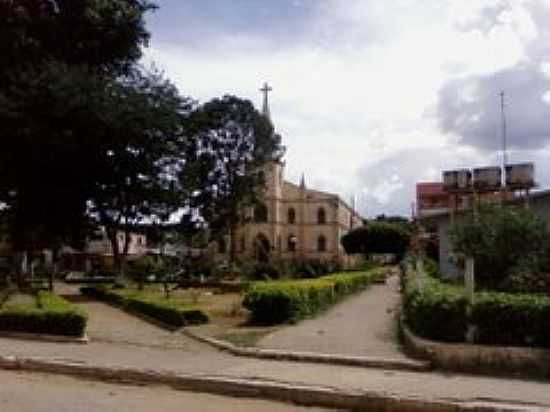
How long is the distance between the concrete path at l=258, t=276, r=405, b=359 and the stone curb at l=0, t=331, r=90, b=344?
3.85 metres

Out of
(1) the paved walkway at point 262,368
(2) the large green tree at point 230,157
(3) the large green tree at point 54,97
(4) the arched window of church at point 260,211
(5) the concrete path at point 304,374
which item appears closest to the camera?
(5) the concrete path at point 304,374

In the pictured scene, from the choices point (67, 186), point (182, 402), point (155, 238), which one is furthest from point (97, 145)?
point (182, 402)

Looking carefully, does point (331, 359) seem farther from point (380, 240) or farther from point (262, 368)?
point (380, 240)

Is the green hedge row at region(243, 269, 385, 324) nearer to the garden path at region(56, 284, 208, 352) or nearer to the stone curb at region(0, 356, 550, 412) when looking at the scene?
the garden path at region(56, 284, 208, 352)

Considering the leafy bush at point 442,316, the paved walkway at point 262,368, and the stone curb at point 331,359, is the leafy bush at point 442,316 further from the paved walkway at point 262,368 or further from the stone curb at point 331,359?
the paved walkway at point 262,368

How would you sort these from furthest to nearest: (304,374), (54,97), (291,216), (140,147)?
(291,216)
(140,147)
(54,97)
(304,374)

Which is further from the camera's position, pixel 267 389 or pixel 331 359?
pixel 331 359

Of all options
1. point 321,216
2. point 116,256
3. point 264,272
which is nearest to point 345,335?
point 264,272

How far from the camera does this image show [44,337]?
63.7ft

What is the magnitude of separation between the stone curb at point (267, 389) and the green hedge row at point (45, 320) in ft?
10.6

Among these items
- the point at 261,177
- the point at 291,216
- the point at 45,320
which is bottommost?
the point at 45,320

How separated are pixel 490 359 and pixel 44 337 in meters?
9.52

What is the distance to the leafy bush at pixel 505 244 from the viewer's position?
24.3 metres

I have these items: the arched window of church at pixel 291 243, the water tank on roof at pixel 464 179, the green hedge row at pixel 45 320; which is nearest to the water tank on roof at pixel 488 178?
the water tank on roof at pixel 464 179
